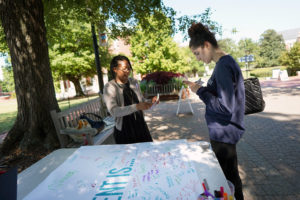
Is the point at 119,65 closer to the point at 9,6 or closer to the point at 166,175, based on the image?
the point at 166,175

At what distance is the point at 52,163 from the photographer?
6.58 feet

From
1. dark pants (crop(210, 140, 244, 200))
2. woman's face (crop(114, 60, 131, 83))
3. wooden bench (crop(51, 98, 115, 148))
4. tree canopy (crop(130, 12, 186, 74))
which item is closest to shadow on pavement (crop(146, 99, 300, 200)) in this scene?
dark pants (crop(210, 140, 244, 200))

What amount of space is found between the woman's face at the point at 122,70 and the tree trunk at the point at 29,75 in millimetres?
2816

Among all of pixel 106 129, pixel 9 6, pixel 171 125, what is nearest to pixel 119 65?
pixel 106 129

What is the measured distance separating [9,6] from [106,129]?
3.28m

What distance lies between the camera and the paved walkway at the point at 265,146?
2.72 meters

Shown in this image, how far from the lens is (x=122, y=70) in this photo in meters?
2.21

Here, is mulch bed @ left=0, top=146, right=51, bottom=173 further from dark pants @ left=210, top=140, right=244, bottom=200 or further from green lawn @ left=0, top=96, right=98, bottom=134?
dark pants @ left=210, top=140, right=244, bottom=200

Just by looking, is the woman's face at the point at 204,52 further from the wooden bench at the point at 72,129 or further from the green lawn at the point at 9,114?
the green lawn at the point at 9,114

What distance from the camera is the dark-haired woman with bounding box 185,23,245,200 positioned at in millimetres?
1514

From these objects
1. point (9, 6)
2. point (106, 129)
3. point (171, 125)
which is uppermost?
point (9, 6)

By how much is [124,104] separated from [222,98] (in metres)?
1.15

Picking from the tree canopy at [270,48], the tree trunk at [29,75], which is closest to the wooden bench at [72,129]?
the tree trunk at [29,75]

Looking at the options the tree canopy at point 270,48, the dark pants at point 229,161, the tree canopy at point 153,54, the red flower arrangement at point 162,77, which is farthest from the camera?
the tree canopy at point 270,48
